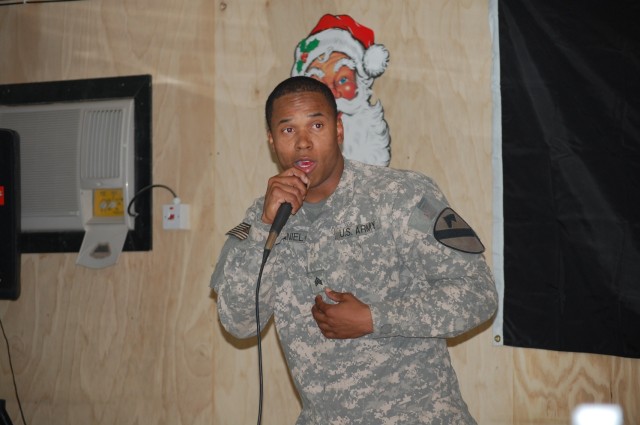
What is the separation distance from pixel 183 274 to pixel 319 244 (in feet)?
4.28

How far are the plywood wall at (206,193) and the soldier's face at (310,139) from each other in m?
0.94

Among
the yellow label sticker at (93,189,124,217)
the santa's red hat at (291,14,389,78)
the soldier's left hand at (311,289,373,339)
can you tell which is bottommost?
the soldier's left hand at (311,289,373,339)

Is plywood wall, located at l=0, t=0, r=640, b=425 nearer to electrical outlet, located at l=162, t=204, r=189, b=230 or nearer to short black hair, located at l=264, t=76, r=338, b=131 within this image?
electrical outlet, located at l=162, t=204, r=189, b=230

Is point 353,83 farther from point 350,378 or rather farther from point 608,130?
point 350,378

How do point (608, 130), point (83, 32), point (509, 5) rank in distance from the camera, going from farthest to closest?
point (83, 32)
point (509, 5)
point (608, 130)

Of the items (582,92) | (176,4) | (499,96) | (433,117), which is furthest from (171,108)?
(582,92)

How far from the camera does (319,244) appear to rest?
2068 millimetres

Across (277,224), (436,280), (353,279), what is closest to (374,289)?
(353,279)

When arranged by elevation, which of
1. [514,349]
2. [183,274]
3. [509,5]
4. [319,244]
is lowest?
[514,349]

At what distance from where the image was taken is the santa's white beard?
2.98 meters

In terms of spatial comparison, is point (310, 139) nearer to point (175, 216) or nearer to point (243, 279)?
point (243, 279)

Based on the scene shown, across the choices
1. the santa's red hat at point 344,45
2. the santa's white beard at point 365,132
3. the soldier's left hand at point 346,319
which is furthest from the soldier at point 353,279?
the santa's red hat at point 344,45

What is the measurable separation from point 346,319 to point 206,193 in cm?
159

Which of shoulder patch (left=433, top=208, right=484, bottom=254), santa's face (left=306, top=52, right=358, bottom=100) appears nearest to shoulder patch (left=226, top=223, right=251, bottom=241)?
shoulder patch (left=433, top=208, right=484, bottom=254)
